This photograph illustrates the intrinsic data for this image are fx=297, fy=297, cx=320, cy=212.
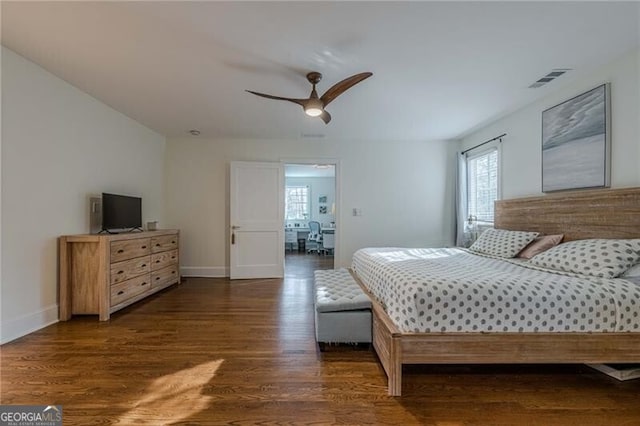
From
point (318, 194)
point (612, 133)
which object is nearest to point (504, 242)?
point (612, 133)

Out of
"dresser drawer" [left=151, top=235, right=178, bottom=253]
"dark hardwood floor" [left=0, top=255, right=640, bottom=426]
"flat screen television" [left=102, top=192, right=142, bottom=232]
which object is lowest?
"dark hardwood floor" [left=0, top=255, right=640, bottom=426]

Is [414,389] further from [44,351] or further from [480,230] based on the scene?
[480,230]

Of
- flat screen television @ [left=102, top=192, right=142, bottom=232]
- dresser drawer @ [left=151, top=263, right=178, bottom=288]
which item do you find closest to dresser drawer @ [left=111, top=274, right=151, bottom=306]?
dresser drawer @ [left=151, top=263, right=178, bottom=288]

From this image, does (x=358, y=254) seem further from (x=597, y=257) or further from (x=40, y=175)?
(x=40, y=175)

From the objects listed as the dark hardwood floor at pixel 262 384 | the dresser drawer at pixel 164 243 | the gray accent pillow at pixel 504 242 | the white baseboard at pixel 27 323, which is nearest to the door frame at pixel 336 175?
the dresser drawer at pixel 164 243

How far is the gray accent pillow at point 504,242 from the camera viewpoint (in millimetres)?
3154

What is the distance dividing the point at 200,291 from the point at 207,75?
9.67ft

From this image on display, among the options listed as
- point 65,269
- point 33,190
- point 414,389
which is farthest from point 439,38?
point 65,269

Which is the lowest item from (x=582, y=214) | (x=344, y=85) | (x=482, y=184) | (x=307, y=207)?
(x=582, y=214)

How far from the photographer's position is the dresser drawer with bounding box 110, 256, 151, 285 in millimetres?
3301

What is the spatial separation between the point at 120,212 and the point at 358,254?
10.2 feet

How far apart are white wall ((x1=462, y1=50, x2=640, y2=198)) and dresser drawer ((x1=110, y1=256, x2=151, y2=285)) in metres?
4.89

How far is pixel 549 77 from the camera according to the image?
2910mm

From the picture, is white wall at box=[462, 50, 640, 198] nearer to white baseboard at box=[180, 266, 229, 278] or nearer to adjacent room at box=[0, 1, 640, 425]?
adjacent room at box=[0, 1, 640, 425]
